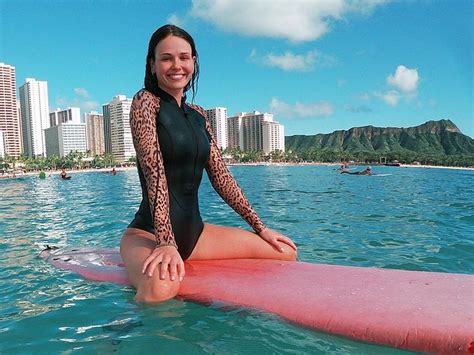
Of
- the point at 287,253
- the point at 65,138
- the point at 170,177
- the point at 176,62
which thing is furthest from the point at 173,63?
the point at 65,138

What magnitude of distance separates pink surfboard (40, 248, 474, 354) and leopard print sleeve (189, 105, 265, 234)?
0.38 meters

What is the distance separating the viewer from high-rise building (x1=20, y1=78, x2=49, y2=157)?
119 metres

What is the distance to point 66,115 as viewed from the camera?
463 feet

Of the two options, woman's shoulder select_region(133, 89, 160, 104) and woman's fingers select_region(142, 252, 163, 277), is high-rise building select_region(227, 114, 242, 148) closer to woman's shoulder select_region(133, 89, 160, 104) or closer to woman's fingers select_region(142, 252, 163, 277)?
woman's shoulder select_region(133, 89, 160, 104)

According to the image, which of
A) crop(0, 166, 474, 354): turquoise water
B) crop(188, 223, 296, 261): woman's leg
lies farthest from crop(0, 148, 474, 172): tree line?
crop(188, 223, 296, 261): woman's leg

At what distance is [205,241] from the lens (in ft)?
10.3

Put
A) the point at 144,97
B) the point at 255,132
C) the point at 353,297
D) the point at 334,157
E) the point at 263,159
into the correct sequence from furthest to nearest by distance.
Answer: the point at 255,132
the point at 263,159
the point at 334,157
the point at 144,97
the point at 353,297

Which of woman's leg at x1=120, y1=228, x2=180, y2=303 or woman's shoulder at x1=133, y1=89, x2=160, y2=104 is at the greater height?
woman's shoulder at x1=133, y1=89, x2=160, y2=104

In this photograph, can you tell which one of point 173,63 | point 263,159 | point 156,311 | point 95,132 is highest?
point 95,132

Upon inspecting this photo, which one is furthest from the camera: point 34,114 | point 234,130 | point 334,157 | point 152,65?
point 234,130

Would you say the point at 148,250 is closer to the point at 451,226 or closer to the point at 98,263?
the point at 98,263

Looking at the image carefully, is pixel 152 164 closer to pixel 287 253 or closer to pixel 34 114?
pixel 287 253

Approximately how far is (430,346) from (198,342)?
3.66ft

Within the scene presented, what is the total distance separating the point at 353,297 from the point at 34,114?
13780cm
